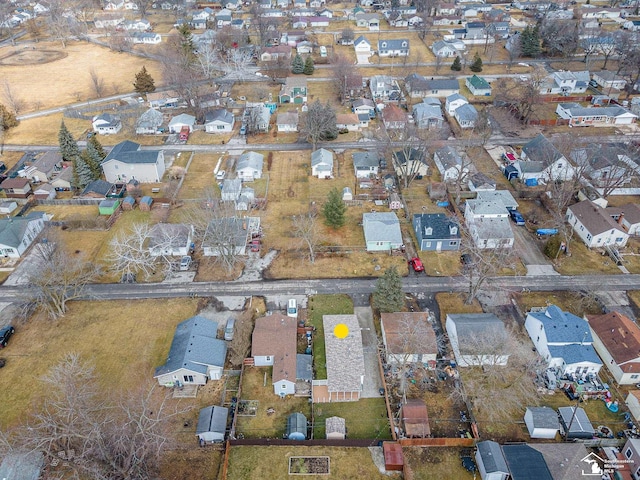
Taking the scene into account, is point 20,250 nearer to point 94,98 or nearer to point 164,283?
point 164,283

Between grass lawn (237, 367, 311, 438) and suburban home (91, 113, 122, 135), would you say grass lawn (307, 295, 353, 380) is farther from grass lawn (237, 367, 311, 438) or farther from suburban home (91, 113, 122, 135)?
suburban home (91, 113, 122, 135)

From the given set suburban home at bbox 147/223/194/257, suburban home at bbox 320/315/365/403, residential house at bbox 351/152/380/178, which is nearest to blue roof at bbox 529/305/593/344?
suburban home at bbox 320/315/365/403

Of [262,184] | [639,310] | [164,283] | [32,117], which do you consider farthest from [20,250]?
[639,310]

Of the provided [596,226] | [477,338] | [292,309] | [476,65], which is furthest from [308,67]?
[477,338]

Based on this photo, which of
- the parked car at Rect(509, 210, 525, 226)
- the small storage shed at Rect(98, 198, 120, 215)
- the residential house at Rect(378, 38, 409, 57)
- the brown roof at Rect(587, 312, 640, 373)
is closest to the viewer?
the brown roof at Rect(587, 312, 640, 373)

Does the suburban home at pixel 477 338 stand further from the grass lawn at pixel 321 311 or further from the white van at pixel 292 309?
the white van at pixel 292 309

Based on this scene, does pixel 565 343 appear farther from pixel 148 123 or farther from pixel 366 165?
pixel 148 123
